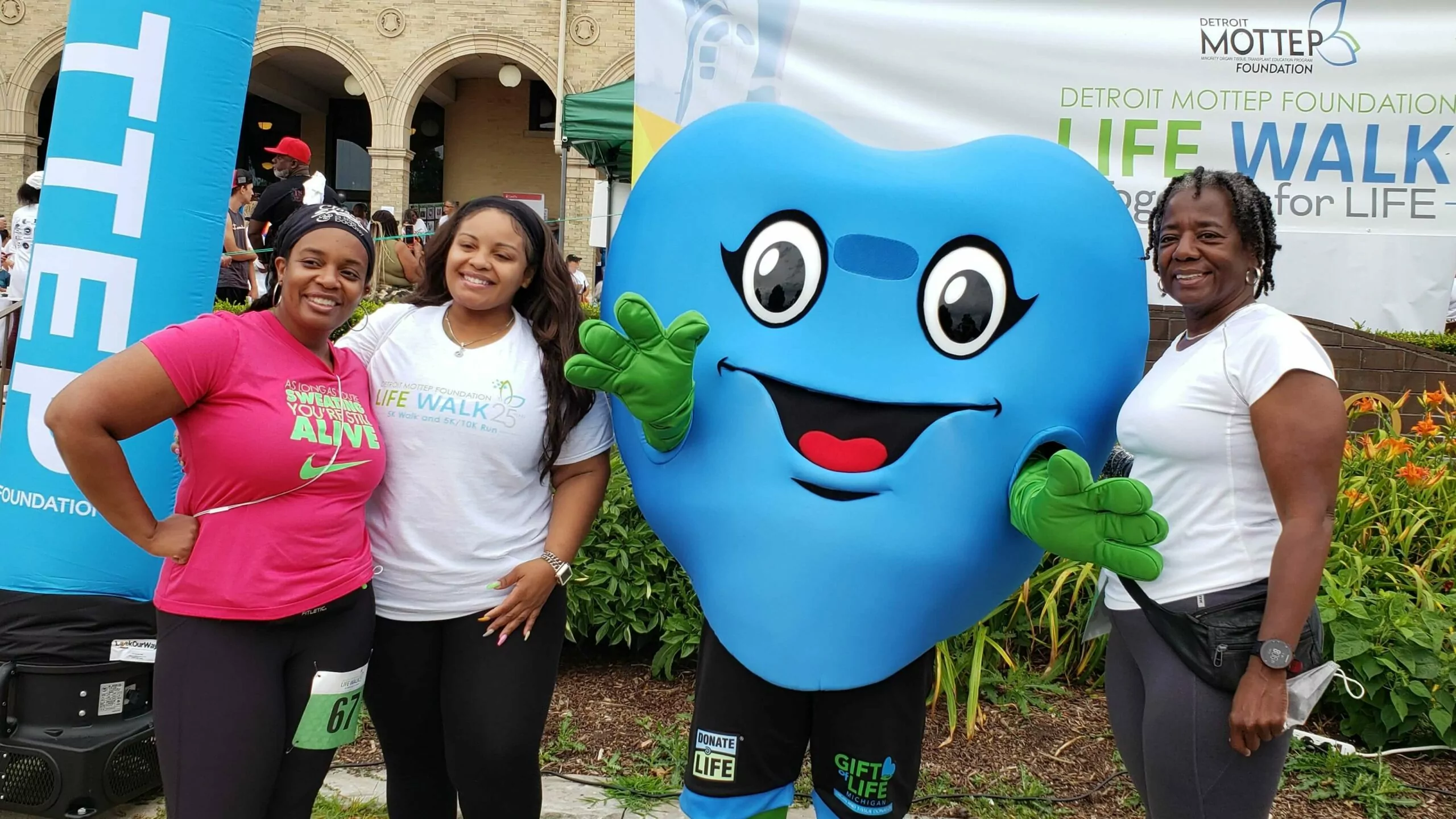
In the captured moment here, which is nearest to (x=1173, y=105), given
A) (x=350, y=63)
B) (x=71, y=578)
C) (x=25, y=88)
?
(x=71, y=578)

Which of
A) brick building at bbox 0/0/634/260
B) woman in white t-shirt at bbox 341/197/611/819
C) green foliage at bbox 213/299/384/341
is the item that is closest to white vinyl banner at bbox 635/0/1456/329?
green foliage at bbox 213/299/384/341

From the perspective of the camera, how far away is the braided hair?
1751 millimetres

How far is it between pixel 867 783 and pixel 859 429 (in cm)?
68

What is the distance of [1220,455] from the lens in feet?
5.51

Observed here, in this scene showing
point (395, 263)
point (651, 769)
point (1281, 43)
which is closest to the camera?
point (651, 769)

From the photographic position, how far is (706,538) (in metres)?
1.99

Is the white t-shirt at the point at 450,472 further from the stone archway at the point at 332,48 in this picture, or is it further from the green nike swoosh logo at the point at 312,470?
the stone archway at the point at 332,48

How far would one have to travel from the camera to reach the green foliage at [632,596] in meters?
3.52

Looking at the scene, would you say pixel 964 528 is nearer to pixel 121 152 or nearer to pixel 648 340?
pixel 648 340

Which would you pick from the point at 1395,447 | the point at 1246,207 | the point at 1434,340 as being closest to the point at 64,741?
the point at 1246,207

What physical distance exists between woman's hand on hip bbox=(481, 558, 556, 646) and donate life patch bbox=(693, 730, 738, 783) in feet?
1.39

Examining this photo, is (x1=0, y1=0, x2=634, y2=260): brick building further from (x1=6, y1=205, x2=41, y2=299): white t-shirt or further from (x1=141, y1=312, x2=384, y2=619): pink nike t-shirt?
(x1=141, y1=312, x2=384, y2=619): pink nike t-shirt

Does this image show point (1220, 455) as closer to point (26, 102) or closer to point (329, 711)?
point (329, 711)

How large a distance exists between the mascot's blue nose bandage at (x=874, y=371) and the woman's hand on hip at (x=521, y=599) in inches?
10.9
